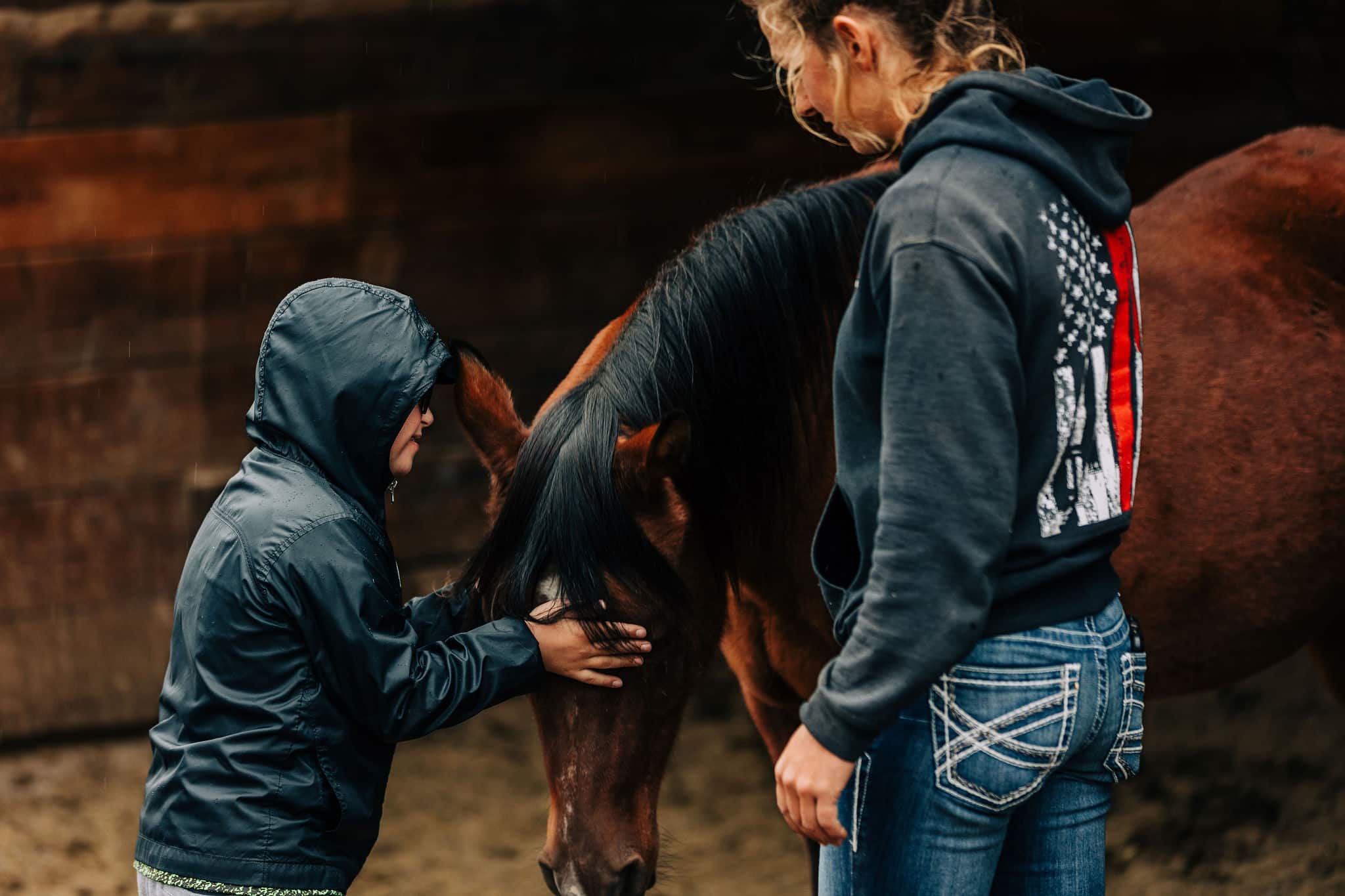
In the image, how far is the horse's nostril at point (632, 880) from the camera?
175 centimetres

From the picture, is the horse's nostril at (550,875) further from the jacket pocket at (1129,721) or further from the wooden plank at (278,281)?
the wooden plank at (278,281)

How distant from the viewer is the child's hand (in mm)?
1689

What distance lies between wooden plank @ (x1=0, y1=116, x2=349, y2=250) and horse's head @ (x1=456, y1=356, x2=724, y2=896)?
231 cm

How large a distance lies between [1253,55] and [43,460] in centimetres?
374

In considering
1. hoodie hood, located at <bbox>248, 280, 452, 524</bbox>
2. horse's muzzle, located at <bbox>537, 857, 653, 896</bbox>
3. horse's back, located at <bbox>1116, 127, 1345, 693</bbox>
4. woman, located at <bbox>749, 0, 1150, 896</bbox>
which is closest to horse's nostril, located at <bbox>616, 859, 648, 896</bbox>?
horse's muzzle, located at <bbox>537, 857, 653, 896</bbox>

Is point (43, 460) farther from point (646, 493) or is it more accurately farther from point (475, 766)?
point (646, 493)

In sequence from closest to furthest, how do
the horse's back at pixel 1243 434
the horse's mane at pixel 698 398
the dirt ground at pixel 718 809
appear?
the horse's mane at pixel 698 398 → the horse's back at pixel 1243 434 → the dirt ground at pixel 718 809

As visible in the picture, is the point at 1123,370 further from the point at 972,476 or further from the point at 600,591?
the point at 600,591

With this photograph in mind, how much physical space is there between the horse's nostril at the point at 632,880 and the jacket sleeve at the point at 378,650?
272 millimetres

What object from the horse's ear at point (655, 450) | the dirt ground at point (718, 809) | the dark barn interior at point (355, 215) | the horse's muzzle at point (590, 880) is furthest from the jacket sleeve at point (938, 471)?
the dark barn interior at point (355, 215)

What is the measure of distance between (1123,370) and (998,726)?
39cm

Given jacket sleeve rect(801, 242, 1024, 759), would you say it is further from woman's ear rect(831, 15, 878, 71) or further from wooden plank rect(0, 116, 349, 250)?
wooden plank rect(0, 116, 349, 250)

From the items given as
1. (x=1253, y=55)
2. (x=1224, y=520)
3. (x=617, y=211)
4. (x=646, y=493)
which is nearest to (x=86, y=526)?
(x=617, y=211)

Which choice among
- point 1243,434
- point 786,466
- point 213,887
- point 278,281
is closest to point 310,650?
point 213,887
